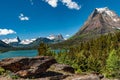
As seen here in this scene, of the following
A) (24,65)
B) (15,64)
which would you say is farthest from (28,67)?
(15,64)

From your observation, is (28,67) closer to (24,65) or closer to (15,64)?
(24,65)

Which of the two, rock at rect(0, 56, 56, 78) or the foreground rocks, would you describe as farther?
rock at rect(0, 56, 56, 78)

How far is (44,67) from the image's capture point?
37344mm

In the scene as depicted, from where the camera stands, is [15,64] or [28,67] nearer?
[15,64]

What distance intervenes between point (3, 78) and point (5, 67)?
2.93m

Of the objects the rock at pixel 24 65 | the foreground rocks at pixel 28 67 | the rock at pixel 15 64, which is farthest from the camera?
the rock at pixel 15 64

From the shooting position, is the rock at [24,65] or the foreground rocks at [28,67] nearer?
the foreground rocks at [28,67]

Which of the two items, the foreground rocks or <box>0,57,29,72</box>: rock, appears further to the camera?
<box>0,57,29,72</box>: rock

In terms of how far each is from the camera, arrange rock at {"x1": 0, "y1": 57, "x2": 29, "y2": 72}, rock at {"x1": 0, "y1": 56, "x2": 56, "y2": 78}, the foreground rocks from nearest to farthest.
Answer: the foreground rocks → rock at {"x1": 0, "y1": 56, "x2": 56, "y2": 78} → rock at {"x1": 0, "y1": 57, "x2": 29, "y2": 72}

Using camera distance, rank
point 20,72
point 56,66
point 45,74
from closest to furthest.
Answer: point 20,72, point 45,74, point 56,66

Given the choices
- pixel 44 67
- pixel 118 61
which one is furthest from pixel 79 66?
pixel 44 67

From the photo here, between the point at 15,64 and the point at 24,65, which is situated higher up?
the point at 15,64

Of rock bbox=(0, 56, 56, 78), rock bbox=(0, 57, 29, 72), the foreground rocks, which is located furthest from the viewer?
rock bbox=(0, 57, 29, 72)

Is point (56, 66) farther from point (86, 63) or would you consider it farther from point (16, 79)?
point (86, 63)
